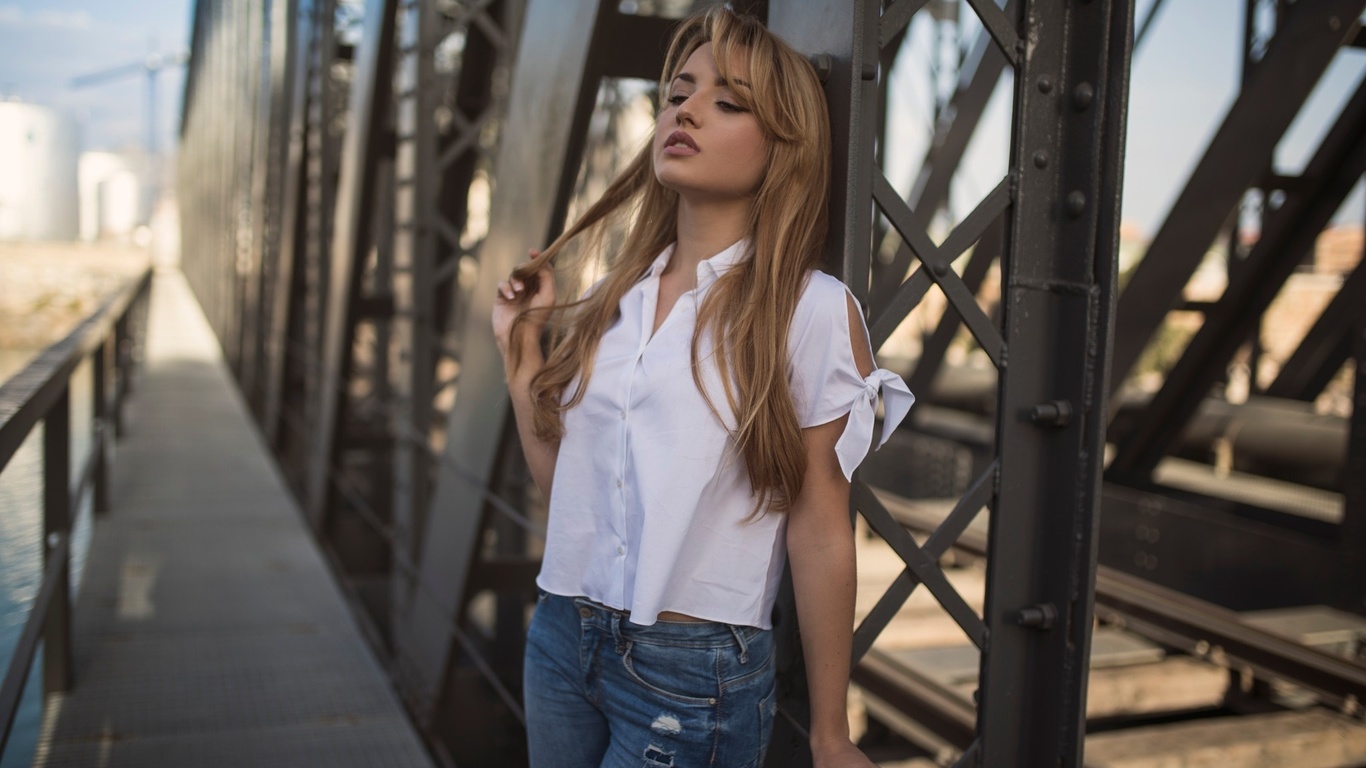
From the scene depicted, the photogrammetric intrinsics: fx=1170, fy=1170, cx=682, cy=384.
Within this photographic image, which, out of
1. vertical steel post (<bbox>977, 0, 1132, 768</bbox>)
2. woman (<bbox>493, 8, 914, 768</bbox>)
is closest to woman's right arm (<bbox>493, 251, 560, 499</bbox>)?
woman (<bbox>493, 8, 914, 768</bbox>)

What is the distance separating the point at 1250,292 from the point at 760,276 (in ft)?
17.8

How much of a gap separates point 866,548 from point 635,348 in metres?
7.24

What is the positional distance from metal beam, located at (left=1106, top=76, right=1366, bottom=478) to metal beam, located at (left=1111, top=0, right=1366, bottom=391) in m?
0.66

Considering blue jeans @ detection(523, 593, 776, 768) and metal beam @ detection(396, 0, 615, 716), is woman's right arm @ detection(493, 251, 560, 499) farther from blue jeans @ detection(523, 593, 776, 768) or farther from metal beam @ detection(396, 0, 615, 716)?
metal beam @ detection(396, 0, 615, 716)

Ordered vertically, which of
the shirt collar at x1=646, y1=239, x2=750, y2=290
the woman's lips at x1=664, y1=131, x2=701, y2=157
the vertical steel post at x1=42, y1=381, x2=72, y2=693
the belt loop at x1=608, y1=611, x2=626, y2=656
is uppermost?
the woman's lips at x1=664, y1=131, x2=701, y2=157

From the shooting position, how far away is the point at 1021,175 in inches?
73.2

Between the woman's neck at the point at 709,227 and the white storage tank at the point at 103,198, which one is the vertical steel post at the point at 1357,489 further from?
the white storage tank at the point at 103,198

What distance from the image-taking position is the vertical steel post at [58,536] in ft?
12.0

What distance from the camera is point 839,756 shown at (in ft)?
5.12

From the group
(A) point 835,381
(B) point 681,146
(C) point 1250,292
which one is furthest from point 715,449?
(C) point 1250,292

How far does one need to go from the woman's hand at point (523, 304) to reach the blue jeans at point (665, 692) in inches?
18.6

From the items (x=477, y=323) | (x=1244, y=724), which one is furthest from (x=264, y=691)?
(x=1244, y=724)

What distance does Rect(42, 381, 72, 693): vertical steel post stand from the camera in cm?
364

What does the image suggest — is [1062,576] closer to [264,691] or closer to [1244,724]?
[264,691]
